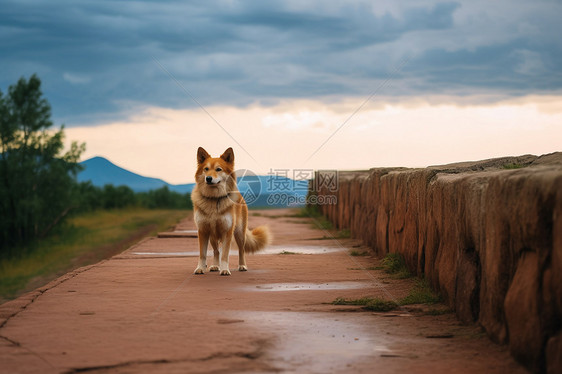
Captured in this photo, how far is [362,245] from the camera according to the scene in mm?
12953

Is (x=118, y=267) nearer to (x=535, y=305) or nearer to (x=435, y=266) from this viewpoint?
(x=435, y=266)

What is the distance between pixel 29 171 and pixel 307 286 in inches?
944

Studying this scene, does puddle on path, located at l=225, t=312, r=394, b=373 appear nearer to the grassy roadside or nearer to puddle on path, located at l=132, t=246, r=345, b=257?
puddle on path, located at l=132, t=246, r=345, b=257

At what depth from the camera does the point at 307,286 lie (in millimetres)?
7910

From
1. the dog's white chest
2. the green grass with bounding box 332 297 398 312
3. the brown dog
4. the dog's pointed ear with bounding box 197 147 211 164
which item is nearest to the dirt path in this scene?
the green grass with bounding box 332 297 398 312

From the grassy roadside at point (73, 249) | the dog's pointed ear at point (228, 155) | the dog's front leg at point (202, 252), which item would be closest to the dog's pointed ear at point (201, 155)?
the dog's pointed ear at point (228, 155)

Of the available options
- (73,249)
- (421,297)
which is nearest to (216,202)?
(421,297)

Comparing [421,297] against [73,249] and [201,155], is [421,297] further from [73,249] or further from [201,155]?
[73,249]

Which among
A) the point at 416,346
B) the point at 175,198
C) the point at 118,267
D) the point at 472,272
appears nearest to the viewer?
the point at 416,346

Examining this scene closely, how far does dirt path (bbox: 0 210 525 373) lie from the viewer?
4.36 metres

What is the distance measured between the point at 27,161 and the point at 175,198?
14.4 metres

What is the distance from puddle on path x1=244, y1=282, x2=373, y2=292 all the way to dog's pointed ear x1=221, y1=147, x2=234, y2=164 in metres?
1.96

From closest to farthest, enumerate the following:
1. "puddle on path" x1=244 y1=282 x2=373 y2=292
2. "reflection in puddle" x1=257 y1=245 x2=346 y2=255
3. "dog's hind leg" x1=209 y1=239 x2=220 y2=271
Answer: "puddle on path" x1=244 y1=282 x2=373 y2=292 < "dog's hind leg" x1=209 y1=239 x2=220 y2=271 < "reflection in puddle" x1=257 y1=245 x2=346 y2=255

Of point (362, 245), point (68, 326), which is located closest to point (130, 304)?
point (68, 326)
